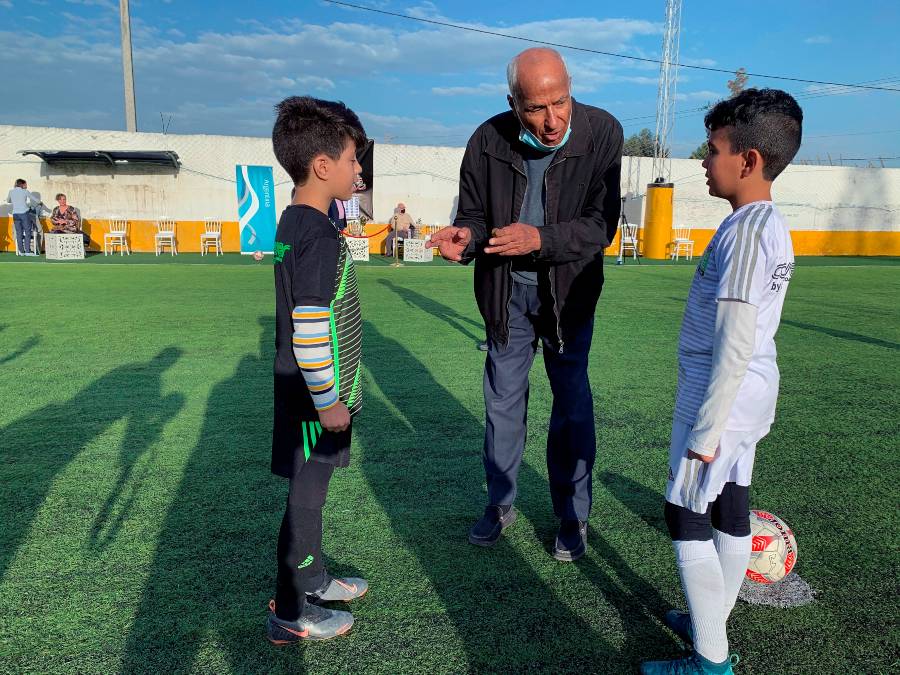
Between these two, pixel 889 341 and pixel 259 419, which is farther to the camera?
pixel 889 341

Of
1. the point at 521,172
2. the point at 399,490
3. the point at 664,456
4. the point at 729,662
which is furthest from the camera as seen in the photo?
the point at 664,456

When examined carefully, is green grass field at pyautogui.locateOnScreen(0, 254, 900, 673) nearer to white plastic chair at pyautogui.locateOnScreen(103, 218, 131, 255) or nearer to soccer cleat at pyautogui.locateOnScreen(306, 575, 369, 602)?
soccer cleat at pyautogui.locateOnScreen(306, 575, 369, 602)

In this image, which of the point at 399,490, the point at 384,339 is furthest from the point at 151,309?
the point at 399,490

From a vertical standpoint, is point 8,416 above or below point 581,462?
below

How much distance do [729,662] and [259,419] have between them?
3206 millimetres

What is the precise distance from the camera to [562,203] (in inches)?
101

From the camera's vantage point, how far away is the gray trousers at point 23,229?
17.3m

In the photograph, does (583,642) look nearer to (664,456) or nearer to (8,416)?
(664,456)

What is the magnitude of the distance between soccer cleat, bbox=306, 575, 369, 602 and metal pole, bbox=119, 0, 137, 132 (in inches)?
897

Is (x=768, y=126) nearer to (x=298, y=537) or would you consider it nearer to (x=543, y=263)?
(x=543, y=263)

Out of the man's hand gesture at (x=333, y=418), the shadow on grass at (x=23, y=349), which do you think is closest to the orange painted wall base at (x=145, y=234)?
the shadow on grass at (x=23, y=349)

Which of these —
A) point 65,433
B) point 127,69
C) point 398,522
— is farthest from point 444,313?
point 127,69

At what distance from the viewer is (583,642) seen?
81.8 inches

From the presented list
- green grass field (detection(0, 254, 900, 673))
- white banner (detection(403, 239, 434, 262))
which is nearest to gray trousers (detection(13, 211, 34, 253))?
white banner (detection(403, 239, 434, 262))
